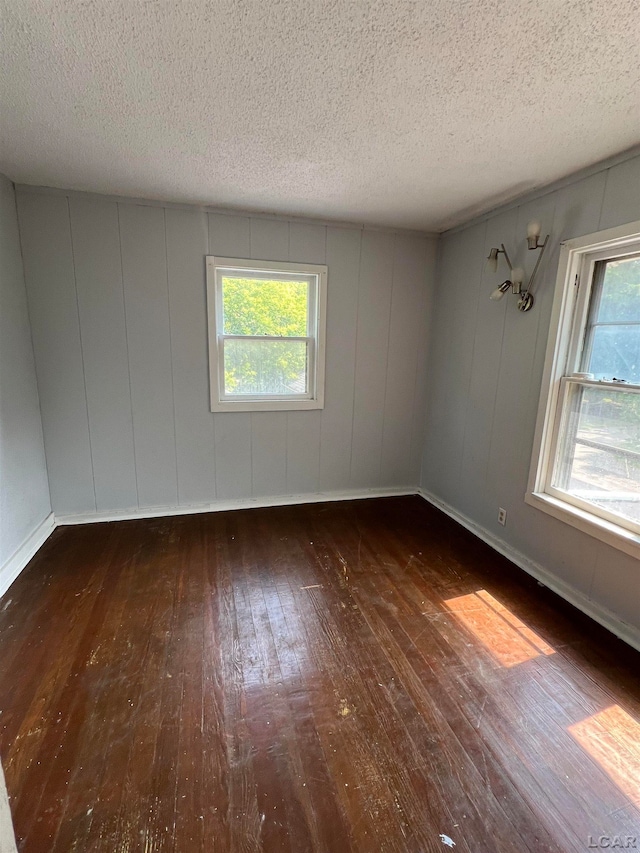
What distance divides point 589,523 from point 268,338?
2.44 m

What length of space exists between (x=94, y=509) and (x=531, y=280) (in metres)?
3.46

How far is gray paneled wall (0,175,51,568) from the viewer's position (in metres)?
2.27

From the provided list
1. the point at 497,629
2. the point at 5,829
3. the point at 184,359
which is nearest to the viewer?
the point at 5,829

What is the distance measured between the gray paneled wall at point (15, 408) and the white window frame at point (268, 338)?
46.3 inches

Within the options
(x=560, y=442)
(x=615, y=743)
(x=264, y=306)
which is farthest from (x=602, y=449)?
(x=264, y=306)

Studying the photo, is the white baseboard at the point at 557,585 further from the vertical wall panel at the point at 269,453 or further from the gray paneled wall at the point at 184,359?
the vertical wall panel at the point at 269,453

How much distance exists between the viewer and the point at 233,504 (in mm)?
3273

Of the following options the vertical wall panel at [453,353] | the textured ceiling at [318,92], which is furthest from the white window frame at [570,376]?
the vertical wall panel at [453,353]

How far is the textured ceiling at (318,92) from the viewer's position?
1.14m

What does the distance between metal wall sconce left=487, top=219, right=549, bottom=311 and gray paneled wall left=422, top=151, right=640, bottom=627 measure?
50 millimetres

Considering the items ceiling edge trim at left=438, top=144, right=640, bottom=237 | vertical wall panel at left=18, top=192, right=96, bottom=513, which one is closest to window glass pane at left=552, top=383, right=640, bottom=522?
ceiling edge trim at left=438, top=144, right=640, bottom=237

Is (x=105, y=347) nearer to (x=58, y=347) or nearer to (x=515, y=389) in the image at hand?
(x=58, y=347)

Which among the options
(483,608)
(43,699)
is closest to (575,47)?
(483,608)

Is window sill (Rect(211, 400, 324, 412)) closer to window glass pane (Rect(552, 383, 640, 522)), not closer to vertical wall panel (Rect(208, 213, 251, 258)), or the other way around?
vertical wall panel (Rect(208, 213, 251, 258))
